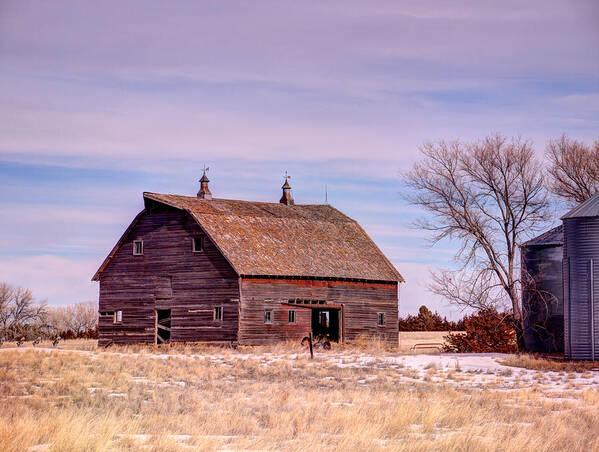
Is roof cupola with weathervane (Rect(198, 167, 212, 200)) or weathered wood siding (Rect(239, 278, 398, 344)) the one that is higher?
roof cupola with weathervane (Rect(198, 167, 212, 200))

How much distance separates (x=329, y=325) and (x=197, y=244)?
8.70 m

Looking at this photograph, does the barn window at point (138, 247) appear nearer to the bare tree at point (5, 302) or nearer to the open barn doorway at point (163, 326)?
the open barn doorway at point (163, 326)

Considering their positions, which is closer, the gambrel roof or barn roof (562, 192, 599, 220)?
barn roof (562, 192, 599, 220)

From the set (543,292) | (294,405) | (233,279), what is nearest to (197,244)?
(233,279)

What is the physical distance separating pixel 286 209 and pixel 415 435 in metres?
31.5

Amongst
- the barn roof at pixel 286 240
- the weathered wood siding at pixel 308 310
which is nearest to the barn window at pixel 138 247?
the barn roof at pixel 286 240

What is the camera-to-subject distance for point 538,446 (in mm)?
12352

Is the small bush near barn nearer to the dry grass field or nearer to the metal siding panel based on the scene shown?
the dry grass field

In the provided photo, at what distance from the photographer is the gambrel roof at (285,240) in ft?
122

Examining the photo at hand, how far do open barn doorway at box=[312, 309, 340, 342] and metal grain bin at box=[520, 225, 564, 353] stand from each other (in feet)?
33.1

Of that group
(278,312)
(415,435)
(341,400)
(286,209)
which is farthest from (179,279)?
(415,435)

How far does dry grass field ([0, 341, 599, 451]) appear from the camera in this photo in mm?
12477

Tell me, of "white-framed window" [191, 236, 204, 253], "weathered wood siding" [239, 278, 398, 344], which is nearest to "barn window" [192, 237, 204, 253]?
"white-framed window" [191, 236, 204, 253]

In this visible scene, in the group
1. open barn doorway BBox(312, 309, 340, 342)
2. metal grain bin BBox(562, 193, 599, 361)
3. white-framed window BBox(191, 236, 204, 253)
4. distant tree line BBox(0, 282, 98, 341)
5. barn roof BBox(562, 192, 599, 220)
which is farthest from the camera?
distant tree line BBox(0, 282, 98, 341)
